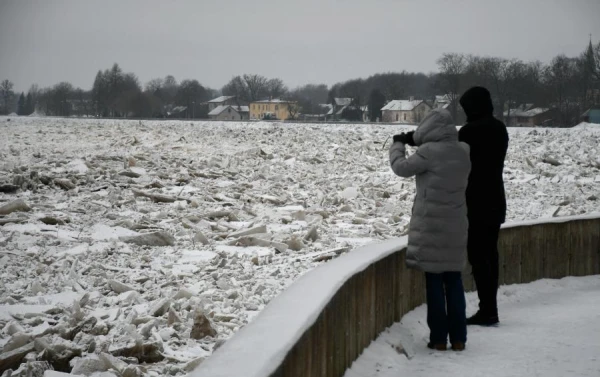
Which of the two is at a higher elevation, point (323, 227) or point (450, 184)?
point (450, 184)

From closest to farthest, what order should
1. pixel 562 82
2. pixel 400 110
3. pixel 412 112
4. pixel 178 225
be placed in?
pixel 178 225 < pixel 562 82 < pixel 412 112 < pixel 400 110

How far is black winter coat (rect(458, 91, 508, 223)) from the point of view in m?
6.84

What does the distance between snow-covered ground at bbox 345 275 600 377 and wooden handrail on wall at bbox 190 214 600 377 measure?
15 cm

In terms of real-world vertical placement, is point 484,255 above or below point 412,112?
below

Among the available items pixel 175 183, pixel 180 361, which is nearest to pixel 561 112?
pixel 175 183

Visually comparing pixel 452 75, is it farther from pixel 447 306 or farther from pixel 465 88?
pixel 447 306

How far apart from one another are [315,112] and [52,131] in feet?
232

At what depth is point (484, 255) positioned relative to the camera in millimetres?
7027

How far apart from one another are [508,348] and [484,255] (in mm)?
888

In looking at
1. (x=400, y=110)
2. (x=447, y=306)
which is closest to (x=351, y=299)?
(x=447, y=306)

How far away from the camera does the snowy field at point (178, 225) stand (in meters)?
6.19

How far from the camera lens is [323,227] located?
11.9m

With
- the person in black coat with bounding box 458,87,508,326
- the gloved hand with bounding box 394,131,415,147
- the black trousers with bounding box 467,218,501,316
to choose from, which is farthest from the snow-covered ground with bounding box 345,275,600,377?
the gloved hand with bounding box 394,131,415,147

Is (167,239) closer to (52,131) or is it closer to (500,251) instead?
(500,251)
